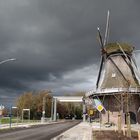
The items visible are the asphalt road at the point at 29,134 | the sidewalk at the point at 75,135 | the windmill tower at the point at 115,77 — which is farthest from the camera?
the windmill tower at the point at 115,77

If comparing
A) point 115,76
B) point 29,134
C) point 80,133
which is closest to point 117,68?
point 115,76

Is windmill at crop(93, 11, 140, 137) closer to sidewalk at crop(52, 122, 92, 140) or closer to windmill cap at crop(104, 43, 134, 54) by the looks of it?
windmill cap at crop(104, 43, 134, 54)

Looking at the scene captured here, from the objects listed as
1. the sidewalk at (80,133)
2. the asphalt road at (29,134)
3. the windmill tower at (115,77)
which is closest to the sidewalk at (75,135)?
the sidewalk at (80,133)

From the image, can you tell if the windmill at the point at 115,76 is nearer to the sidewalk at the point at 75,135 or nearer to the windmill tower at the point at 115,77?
the windmill tower at the point at 115,77

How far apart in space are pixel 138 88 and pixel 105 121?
1138cm

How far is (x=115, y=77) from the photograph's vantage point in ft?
227

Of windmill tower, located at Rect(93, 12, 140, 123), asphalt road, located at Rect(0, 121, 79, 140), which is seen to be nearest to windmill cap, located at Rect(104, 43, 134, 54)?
windmill tower, located at Rect(93, 12, 140, 123)

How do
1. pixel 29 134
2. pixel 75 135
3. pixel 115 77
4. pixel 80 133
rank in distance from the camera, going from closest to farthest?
pixel 75 135
pixel 29 134
pixel 80 133
pixel 115 77

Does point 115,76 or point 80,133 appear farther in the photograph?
point 115,76

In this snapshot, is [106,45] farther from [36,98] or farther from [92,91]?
[36,98]

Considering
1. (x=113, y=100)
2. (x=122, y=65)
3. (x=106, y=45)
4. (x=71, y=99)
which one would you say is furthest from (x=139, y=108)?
(x=71, y=99)

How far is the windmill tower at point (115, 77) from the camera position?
66750 millimetres

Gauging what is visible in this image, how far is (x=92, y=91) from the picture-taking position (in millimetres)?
68438

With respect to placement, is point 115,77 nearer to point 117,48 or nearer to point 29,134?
point 117,48
